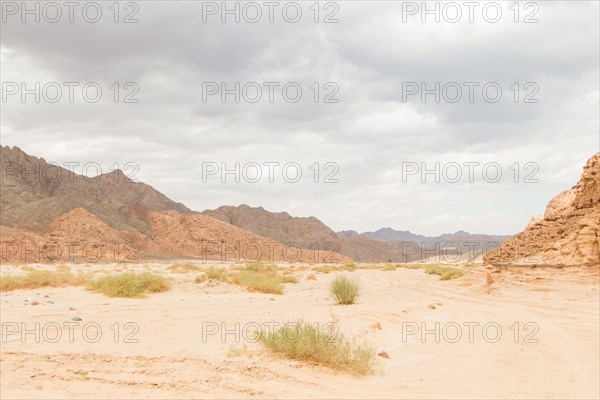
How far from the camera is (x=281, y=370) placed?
257 inches

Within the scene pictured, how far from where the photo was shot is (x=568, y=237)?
1989 cm

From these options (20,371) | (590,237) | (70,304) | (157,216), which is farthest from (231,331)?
(157,216)

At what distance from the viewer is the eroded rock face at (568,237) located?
1875 centimetres

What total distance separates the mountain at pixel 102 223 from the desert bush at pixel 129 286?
133 ft

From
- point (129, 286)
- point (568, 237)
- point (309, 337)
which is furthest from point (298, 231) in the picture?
point (309, 337)

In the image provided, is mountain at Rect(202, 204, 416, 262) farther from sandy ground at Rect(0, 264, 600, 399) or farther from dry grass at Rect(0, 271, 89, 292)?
sandy ground at Rect(0, 264, 600, 399)

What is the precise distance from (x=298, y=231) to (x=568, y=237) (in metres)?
104

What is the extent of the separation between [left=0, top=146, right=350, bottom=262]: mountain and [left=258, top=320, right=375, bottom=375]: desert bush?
53208 millimetres

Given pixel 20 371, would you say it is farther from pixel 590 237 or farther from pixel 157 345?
pixel 590 237

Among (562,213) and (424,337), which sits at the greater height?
(562,213)

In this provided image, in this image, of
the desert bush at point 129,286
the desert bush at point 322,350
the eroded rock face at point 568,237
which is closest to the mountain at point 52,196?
the desert bush at point 129,286

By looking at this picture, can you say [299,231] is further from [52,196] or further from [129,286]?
[129,286]

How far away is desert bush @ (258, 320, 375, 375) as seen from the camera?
6794 millimetres

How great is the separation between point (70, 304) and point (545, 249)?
17.2m
